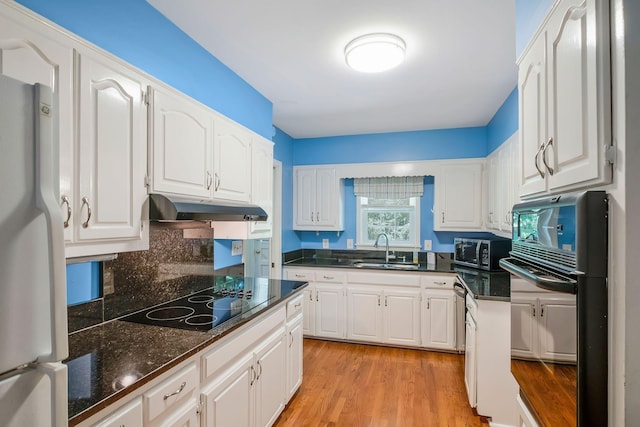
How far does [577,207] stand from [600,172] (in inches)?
4.0

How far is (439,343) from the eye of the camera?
11.3ft

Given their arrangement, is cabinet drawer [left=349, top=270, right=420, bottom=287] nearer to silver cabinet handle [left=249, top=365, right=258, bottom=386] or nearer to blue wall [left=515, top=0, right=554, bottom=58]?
silver cabinet handle [left=249, top=365, right=258, bottom=386]

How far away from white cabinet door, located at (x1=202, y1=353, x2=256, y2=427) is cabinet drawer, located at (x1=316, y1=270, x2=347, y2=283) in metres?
2.00

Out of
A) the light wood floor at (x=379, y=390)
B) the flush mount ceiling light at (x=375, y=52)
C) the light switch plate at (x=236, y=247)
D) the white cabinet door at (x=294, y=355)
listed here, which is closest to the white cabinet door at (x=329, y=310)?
the light wood floor at (x=379, y=390)

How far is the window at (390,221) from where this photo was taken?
4246mm

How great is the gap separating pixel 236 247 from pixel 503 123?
2.81 m

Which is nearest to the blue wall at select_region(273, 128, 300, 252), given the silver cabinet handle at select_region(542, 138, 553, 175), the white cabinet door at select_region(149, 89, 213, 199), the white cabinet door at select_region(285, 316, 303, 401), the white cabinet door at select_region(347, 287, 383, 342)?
the white cabinet door at select_region(347, 287, 383, 342)

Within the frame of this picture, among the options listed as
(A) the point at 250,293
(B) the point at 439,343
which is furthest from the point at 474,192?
(A) the point at 250,293

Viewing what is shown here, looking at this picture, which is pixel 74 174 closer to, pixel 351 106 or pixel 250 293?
pixel 250 293

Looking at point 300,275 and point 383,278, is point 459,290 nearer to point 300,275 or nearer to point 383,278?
point 383,278

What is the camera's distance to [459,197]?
3.84 m

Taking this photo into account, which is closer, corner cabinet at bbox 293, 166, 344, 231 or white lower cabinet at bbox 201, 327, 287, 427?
white lower cabinet at bbox 201, 327, 287, 427

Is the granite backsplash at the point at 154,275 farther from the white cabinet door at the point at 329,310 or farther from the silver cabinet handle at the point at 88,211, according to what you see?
the white cabinet door at the point at 329,310

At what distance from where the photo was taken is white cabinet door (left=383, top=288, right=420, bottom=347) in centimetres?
352
